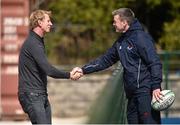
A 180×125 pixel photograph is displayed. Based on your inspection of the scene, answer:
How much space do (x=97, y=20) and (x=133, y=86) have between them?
39.9 ft

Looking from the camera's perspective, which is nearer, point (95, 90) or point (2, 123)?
point (2, 123)

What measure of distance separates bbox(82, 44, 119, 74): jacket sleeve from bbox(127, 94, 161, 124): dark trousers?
0.69 meters

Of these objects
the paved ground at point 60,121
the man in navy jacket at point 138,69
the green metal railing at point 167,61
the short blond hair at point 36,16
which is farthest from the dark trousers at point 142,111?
the paved ground at point 60,121

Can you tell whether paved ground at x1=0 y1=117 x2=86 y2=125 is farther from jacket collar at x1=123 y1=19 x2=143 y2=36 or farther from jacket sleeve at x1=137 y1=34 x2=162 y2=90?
jacket sleeve at x1=137 y1=34 x2=162 y2=90

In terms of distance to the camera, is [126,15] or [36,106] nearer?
[36,106]

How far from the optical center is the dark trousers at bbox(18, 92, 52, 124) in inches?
316

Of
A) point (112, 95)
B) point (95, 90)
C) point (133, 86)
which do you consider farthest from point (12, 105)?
point (133, 86)

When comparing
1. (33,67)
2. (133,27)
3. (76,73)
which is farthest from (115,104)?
(33,67)

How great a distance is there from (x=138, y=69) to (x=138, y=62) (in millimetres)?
76

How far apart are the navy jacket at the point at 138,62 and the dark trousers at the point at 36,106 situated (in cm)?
88

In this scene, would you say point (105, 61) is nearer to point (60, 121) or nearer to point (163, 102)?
point (163, 102)

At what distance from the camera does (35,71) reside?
26.7ft

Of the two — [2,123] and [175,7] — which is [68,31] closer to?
[175,7]

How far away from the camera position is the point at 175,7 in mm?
20609
